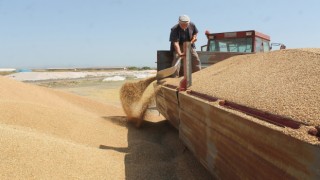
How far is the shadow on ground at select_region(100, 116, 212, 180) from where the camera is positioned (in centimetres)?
391

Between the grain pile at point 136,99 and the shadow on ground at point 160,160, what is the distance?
2.01 ft

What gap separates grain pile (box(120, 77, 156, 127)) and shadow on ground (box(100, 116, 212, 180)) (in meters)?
0.61

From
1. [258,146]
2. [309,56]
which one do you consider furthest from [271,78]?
[258,146]

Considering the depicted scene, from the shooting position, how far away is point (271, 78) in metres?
3.06

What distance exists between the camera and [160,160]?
450 centimetres

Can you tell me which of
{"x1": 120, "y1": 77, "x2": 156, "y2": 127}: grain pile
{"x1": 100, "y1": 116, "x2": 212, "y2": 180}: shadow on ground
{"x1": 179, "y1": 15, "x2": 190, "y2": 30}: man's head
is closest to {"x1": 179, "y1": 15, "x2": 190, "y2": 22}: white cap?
{"x1": 179, "y1": 15, "x2": 190, "y2": 30}: man's head

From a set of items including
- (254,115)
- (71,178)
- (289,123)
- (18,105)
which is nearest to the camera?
(289,123)

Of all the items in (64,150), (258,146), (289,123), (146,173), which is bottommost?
(146,173)

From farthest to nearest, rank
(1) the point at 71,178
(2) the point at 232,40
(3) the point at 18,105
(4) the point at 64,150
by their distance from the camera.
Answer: (2) the point at 232,40 → (3) the point at 18,105 → (4) the point at 64,150 → (1) the point at 71,178

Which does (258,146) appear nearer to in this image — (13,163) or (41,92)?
(13,163)

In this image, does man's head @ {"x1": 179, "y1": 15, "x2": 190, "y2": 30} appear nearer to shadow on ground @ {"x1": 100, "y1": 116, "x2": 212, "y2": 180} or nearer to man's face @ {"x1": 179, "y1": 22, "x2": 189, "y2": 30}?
man's face @ {"x1": 179, "y1": 22, "x2": 189, "y2": 30}

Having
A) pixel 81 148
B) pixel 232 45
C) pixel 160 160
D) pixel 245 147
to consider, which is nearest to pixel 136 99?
pixel 160 160

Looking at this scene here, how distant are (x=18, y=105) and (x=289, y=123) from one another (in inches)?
174

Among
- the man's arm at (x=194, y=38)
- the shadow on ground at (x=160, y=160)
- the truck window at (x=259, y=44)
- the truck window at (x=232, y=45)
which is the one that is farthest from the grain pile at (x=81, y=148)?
the truck window at (x=259, y=44)
